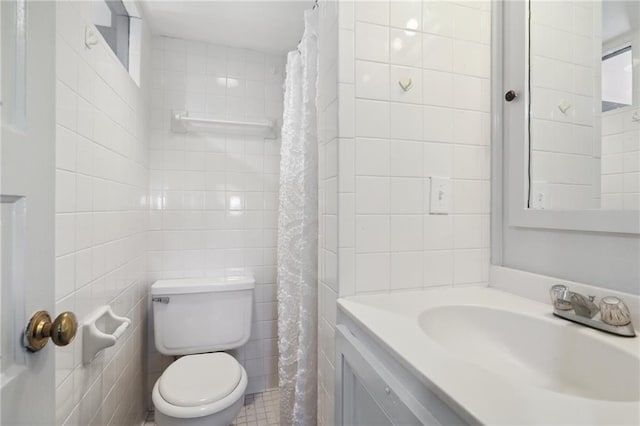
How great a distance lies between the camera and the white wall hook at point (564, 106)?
79 centimetres

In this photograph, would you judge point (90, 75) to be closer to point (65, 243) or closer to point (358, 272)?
point (65, 243)

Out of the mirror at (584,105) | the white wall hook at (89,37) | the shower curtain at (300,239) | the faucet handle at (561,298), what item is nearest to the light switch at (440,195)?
the mirror at (584,105)

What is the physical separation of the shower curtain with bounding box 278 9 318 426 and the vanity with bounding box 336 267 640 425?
0.41 m

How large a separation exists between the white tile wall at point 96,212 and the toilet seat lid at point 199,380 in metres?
0.21

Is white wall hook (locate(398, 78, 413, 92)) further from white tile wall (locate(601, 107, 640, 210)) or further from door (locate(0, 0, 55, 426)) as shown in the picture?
door (locate(0, 0, 55, 426))

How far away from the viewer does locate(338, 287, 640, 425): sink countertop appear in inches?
13.9

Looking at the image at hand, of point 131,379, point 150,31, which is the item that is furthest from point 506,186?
point 150,31

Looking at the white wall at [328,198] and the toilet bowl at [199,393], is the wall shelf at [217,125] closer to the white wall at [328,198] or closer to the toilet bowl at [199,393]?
the white wall at [328,198]

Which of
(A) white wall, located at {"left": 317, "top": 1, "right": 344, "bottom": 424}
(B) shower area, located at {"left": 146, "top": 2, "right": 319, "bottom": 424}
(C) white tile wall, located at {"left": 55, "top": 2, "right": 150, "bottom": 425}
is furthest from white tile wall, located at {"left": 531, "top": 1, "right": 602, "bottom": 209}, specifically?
(C) white tile wall, located at {"left": 55, "top": 2, "right": 150, "bottom": 425}

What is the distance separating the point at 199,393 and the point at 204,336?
1.38 ft

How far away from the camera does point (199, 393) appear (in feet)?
3.96

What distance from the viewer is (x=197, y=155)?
177cm

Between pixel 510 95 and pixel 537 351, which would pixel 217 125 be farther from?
pixel 537 351

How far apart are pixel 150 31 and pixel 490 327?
2.15 m
